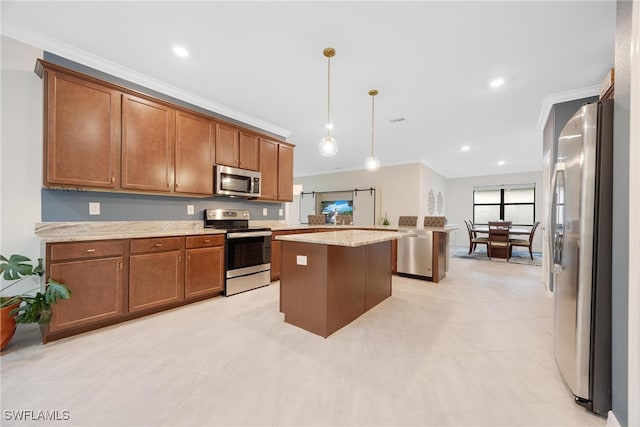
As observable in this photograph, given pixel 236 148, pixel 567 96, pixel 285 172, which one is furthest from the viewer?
pixel 285 172

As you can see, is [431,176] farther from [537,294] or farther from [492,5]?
[492,5]

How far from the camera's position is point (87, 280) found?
7.16 feet

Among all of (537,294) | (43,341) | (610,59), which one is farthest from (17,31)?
(537,294)

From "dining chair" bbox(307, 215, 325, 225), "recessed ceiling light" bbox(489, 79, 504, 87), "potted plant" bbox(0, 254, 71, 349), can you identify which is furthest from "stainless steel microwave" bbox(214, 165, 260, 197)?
"recessed ceiling light" bbox(489, 79, 504, 87)

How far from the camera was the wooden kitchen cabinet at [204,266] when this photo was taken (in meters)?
2.87

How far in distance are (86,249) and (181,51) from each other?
206 centimetres

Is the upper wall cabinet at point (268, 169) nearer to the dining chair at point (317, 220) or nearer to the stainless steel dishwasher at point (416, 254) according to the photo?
the dining chair at point (317, 220)

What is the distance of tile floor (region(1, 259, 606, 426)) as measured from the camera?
1361mm

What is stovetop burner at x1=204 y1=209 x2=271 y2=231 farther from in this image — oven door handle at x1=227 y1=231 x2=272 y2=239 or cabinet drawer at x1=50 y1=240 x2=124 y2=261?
cabinet drawer at x1=50 y1=240 x2=124 y2=261

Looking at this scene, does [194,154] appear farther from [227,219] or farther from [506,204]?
[506,204]

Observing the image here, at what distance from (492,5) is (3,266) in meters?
4.28

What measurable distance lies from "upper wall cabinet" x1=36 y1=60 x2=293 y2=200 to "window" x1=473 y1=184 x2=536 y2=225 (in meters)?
9.00

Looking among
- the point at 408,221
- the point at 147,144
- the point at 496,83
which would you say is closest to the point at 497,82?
the point at 496,83

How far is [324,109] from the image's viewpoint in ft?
12.4
